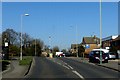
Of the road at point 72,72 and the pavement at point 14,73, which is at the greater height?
the pavement at point 14,73

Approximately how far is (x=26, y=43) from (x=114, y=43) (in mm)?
39251

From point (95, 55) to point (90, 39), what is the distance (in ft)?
410

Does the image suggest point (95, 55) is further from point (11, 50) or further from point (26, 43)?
point (26, 43)

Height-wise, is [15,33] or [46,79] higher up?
[15,33]

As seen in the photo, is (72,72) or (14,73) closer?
(14,73)

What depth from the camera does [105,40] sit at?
424 ft

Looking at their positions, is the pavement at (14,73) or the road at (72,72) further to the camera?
the road at (72,72)

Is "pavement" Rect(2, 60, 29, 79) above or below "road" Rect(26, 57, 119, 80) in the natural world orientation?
above

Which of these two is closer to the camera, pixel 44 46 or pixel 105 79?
pixel 105 79

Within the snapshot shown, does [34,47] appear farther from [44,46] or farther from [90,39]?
[90,39]

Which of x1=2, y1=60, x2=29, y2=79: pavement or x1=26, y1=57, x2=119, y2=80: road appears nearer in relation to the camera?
x1=2, y1=60, x2=29, y2=79: pavement

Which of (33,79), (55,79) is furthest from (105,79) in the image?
(33,79)

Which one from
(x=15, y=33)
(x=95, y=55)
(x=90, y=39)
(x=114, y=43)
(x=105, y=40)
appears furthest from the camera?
(x=90, y=39)

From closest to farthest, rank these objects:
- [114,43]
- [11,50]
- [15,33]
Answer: [11,50] → [114,43] → [15,33]
